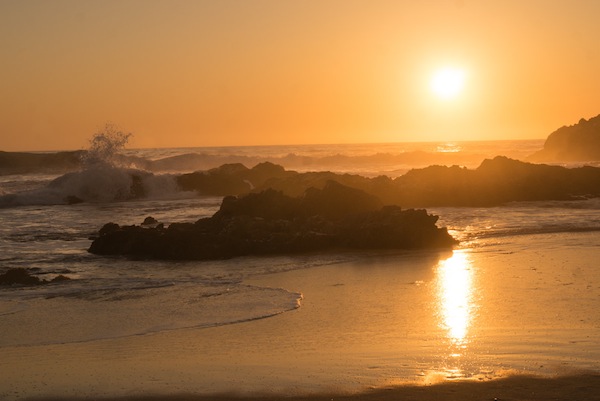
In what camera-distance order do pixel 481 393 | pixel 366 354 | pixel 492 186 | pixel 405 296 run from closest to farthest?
1. pixel 481 393
2. pixel 366 354
3. pixel 405 296
4. pixel 492 186

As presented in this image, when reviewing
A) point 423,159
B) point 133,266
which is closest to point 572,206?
point 133,266

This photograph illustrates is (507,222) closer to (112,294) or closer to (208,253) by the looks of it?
(208,253)

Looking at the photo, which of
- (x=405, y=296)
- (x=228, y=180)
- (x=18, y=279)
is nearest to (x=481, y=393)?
(x=405, y=296)

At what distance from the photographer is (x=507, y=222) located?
72.5 feet

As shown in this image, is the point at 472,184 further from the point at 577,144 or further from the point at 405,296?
the point at 577,144

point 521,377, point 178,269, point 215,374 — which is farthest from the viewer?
point 178,269

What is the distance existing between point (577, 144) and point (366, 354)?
66.2 metres

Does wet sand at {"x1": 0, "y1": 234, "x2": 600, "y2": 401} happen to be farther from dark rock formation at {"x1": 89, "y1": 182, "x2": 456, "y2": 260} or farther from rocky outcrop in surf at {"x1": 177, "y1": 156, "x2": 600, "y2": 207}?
rocky outcrop in surf at {"x1": 177, "y1": 156, "x2": 600, "y2": 207}

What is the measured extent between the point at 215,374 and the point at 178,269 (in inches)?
308

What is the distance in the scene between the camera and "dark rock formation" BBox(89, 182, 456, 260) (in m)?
17.5

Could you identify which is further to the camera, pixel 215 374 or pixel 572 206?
pixel 572 206

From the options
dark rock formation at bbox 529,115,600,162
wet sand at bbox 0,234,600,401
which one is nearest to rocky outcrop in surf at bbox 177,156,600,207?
wet sand at bbox 0,234,600,401

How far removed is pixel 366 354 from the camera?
882 cm

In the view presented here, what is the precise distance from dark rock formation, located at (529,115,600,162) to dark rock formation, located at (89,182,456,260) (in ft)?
180
